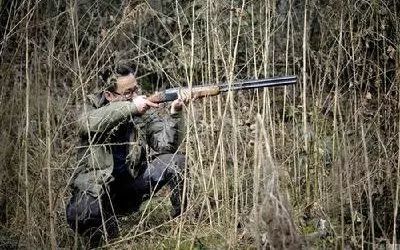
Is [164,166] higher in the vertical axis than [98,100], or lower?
lower

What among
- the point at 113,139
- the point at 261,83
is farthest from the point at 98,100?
the point at 261,83

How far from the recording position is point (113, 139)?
10.7ft

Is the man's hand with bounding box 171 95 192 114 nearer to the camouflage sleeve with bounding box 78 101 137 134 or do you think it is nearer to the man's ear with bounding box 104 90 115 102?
the camouflage sleeve with bounding box 78 101 137 134

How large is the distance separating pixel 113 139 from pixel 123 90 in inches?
11.6

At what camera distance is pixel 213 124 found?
10.2 ft

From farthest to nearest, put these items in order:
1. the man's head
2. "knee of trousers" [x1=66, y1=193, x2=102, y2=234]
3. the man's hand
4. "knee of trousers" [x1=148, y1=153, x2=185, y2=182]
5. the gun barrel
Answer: "knee of trousers" [x1=148, y1=153, x2=185, y2=182], the man's head, "knee of trousers" [x1=66, y1=193, x2=102, y2=234], the man's hand, the gun barrel

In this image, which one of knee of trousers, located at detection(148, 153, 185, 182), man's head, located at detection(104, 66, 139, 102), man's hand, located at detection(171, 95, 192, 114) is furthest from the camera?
knee of trousers, located at detection(148, 153, 185, 182)

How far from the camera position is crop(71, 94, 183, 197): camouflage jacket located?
2.90 metres

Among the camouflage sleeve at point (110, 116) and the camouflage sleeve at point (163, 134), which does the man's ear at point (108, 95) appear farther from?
the camouflage sleeve at point (163, 134)

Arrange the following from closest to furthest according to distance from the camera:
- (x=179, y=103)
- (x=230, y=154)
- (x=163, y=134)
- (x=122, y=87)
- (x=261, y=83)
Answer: (x=261, y=83), (x=179, y=103), (x=122, y=87), (x=230, y=154), (x=163, y=134)

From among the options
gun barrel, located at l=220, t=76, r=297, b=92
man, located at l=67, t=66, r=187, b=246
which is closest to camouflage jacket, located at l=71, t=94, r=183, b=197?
man, located at l=67, t=66, r=187, b=246

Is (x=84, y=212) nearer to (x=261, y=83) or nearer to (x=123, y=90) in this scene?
(x=123, y=90)

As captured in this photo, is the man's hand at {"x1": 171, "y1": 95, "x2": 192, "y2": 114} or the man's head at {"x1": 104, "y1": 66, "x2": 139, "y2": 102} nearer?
the man's hand at {"x1": 171, "y1": 95, "x2": 192, "y2": 114}

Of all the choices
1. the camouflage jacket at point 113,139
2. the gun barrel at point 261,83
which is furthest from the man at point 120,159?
the gun barrel at point 261,83
